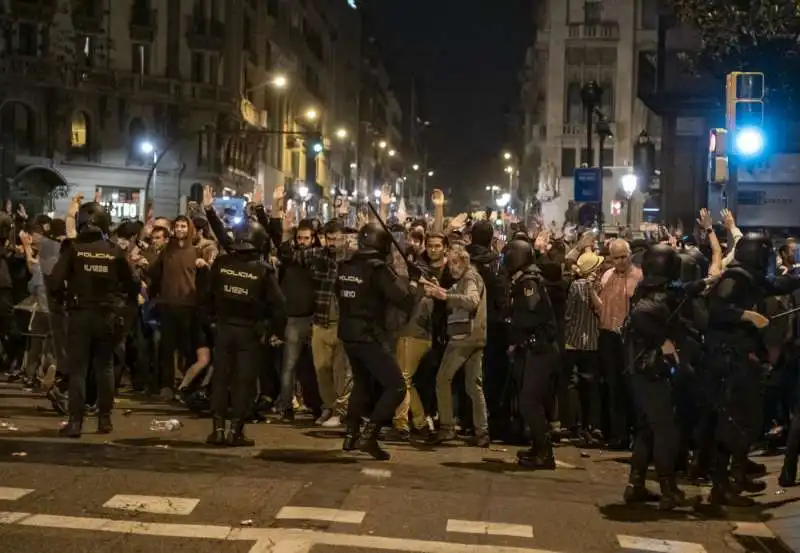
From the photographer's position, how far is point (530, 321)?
973 cm

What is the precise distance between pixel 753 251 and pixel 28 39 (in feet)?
137

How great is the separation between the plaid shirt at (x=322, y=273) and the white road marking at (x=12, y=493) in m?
4.05

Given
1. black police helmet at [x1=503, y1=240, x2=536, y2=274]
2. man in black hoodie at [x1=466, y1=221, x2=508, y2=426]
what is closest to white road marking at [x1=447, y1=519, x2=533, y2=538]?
black police helmet at [x1=503, y1=240, x2=536, y2=274]

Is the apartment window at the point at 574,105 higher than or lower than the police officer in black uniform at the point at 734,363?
higher

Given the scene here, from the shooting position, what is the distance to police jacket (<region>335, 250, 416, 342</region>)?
9.77 m

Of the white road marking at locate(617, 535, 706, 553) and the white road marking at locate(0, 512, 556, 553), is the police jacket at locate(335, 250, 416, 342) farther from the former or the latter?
the white road marking at locate(617, 535, 706, 553)

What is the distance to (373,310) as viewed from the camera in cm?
981

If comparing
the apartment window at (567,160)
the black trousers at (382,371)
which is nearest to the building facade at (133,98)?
the apartment window at (567,160)

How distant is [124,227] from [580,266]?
551 centimetres

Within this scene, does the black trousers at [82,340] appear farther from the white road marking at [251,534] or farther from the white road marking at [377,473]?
the white road marking at [251,534]

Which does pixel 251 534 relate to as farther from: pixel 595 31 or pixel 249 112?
pixel 595 31

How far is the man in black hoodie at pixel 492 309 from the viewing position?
11.3 m

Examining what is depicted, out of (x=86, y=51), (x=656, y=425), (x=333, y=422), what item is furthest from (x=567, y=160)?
(x=656, y=425)

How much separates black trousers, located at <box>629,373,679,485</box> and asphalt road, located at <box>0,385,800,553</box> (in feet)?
1.07
